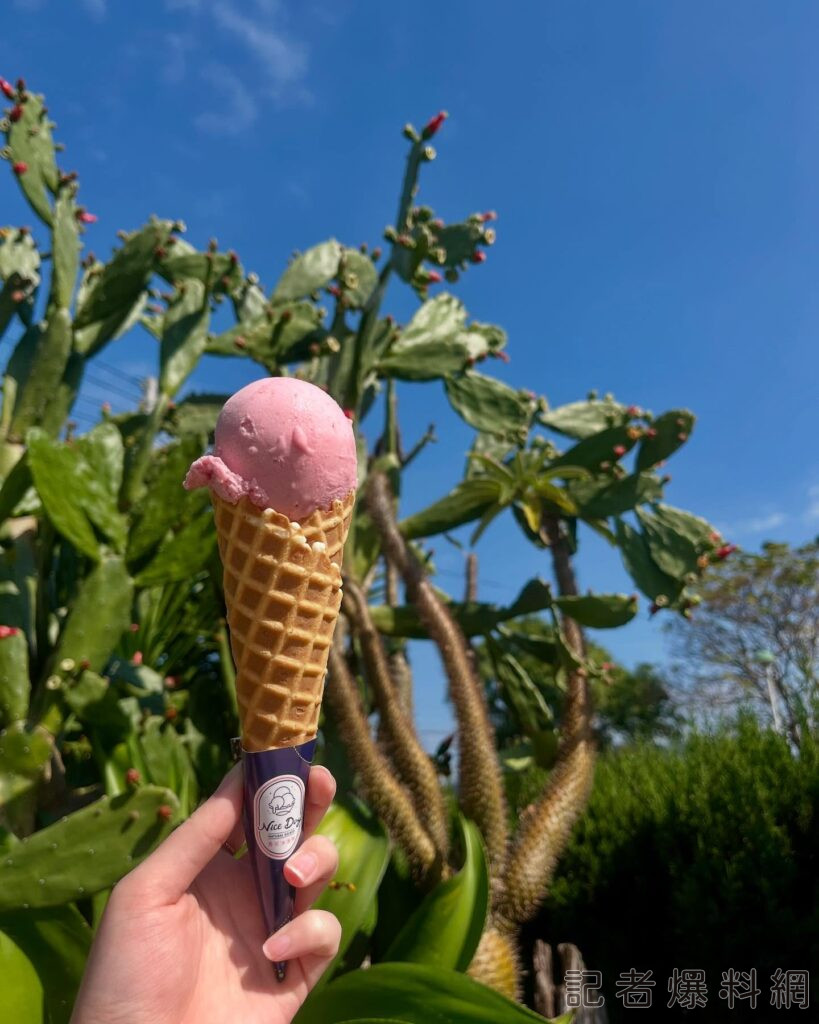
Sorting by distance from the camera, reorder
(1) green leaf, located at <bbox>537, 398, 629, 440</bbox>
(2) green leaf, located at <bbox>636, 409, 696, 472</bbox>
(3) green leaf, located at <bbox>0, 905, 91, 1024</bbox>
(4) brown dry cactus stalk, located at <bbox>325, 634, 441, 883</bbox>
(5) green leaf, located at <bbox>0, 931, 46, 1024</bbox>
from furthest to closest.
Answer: (1) green leaf, located at <bbox>537, 398, 629, 440</bbox> < (2) green leaf, located at <bbox>636, 409, 696, 472</bbox> < (4) brown dry cactus stalk, located at <bbox>325, 634, 441, 883</bbox> < (3) green leaf, located at <bbox>0, 905, 91, 1024</bbox> < (5) green leaf, located at <bbox>0, 931, 46, 1024</bbox>

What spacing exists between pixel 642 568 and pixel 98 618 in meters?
2.98

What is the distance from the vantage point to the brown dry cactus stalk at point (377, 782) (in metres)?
3.52

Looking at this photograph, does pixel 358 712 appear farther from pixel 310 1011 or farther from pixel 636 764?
pixel 636 764

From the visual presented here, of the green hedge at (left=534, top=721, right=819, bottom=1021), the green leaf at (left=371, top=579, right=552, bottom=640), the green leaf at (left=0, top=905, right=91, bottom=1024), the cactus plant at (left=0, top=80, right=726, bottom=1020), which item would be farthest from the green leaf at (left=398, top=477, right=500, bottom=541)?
the green leaf at (left=0, top=905, right=91, bottom=1024)

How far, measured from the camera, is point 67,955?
242cm

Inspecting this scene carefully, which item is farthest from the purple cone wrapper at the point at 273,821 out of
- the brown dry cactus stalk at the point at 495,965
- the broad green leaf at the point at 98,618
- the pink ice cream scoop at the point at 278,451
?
the brown dry cactus stalk at the point at 495,965

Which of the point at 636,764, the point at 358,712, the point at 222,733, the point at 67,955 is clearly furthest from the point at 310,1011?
the point at 636,764

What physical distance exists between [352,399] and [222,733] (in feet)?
6.34

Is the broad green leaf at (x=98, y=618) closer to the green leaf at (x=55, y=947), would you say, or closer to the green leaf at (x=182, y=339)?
the green leaf at (x=55, y=947)

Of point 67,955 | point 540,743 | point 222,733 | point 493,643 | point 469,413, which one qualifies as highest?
point 469,413

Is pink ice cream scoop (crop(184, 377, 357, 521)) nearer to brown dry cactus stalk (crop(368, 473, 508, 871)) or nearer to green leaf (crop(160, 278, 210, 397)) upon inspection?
brown dry cactus stalk (crop(368, 473, 508, 871))

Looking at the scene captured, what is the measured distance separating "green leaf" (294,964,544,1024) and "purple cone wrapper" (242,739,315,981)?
1.20m

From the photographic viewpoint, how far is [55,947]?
2.44 metres

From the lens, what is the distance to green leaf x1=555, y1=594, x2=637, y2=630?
4090mm
